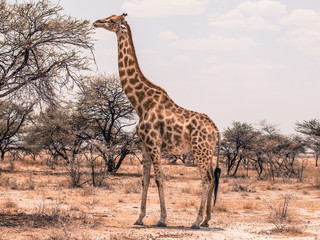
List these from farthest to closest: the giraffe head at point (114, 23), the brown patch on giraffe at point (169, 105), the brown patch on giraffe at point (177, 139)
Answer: the giraffe head at point (114, 23) < the brown patch on giraffe at point (169, 105) < the brown patch on giraffe at point (177, 139)

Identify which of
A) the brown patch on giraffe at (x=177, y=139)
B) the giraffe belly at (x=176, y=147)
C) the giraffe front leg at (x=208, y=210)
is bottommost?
the giraffe front leg at (x=208, y=210)

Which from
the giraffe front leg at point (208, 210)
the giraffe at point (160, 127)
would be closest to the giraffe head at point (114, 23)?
the giraffe at point (160, 127)

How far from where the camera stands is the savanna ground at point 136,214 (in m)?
8.34

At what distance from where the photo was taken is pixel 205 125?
9.33m

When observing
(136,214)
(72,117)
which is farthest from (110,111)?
(136,214)

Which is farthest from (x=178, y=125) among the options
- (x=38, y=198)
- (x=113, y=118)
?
(x=113, y=118)

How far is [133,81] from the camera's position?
970 centimetres

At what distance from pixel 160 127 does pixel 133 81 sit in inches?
50.6

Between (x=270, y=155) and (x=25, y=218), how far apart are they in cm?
1758

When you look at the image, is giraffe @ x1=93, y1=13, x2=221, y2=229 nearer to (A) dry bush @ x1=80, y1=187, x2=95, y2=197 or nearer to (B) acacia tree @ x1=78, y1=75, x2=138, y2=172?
(A) dry bush @ x1=80, y1=187, x2=95, y2=197

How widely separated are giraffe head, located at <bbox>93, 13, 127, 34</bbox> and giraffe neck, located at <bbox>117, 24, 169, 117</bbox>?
0.14m

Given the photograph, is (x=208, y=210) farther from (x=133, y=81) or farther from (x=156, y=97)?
(x=133, y=81)

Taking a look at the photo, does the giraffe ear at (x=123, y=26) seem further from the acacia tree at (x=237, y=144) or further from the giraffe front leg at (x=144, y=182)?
the acacia tree at (x=237, y=144)

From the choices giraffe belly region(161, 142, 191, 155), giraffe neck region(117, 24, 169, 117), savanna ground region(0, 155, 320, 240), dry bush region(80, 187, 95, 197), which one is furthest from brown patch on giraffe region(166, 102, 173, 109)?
dry bush region(80, 187, 95, 197)
